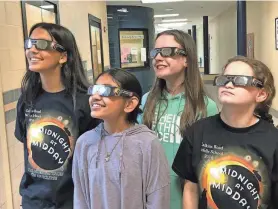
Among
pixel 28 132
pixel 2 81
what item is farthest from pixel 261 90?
pixel 2 81

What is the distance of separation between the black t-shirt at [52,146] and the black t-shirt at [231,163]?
1.64 feet

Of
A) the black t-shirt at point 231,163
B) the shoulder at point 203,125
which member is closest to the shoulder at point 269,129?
the black t-shirt at point 231,163

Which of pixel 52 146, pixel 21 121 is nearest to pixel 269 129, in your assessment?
pixel 52 146

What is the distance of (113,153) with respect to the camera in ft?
4.70

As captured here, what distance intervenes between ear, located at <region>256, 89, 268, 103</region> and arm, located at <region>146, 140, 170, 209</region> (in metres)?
0.46

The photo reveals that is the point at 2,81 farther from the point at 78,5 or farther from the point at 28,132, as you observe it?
the point at 78,5

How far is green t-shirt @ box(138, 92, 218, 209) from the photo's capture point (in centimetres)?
163

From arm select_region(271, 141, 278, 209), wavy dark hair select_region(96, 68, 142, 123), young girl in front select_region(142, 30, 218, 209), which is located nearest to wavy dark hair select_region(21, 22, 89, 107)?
wavy dark hair select_region(96, 68, 142, 123)

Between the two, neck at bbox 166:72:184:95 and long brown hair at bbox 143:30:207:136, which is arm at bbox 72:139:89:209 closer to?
long brown hair at bbox 143:30:207:136

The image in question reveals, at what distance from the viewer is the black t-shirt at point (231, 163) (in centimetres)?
134

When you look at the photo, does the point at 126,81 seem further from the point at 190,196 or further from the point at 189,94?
the point at 190,196

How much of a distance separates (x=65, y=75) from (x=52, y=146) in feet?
1.12

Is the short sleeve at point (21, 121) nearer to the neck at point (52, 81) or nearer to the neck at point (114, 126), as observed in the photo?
the neck at point (52, 81)

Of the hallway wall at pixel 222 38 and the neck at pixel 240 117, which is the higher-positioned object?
the hallway wall at pixel 222 38
